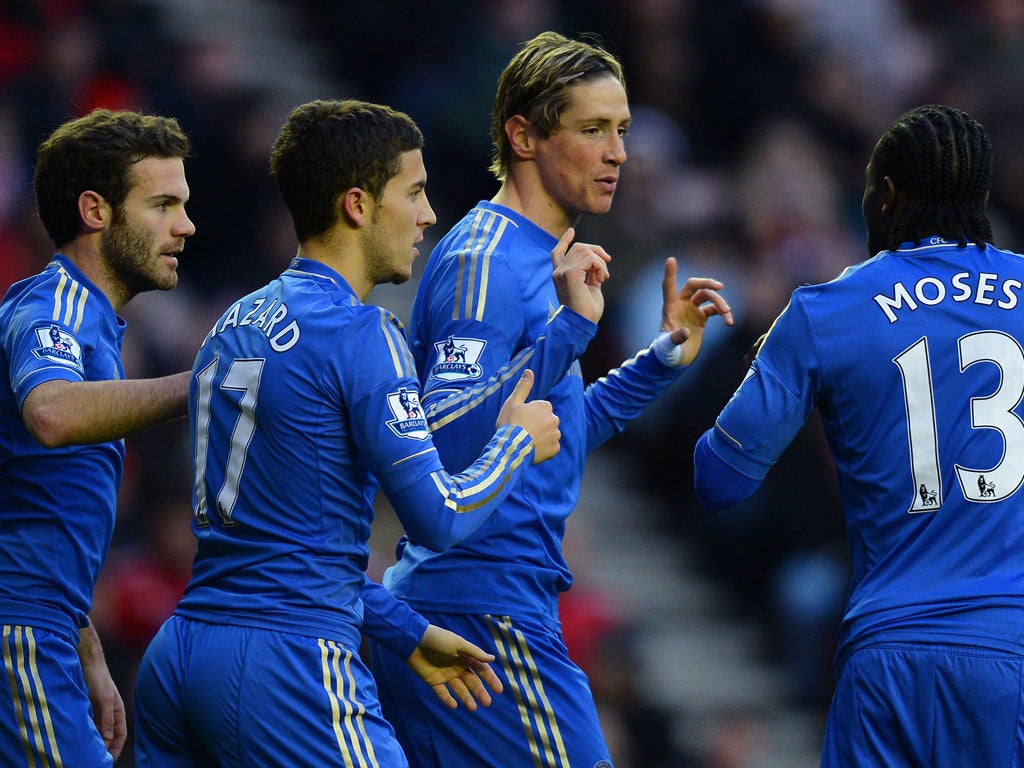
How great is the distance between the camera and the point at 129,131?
4504mm

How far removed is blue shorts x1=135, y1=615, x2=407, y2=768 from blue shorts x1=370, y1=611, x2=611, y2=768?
0.75 m

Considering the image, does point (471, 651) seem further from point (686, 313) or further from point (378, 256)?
point (686, 313)

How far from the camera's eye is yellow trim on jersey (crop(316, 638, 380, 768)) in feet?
11.7

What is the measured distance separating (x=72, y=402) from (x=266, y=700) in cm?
93

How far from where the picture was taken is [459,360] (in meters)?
4.38

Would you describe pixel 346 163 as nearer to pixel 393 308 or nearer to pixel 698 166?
pixel 393 308

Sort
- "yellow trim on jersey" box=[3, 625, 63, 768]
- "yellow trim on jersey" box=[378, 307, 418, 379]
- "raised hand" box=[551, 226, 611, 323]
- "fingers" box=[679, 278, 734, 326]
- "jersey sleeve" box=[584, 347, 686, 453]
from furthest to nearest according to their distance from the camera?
"jersey sleeve" box=[584, 347, 686, 453]
"fingers" box=[679, 278, 734, 326]
"raised hand" box=[551, 226, 611, 323]
"yellow trim on jersey" box=[3, 625, 63, 768]
"yellow trim on jersey" box=[378, 307, 418, 379]

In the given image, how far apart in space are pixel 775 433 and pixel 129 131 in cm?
201

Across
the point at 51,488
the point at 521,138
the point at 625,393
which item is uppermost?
the point at 521,138

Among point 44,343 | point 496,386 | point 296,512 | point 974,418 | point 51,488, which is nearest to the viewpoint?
point 296,512

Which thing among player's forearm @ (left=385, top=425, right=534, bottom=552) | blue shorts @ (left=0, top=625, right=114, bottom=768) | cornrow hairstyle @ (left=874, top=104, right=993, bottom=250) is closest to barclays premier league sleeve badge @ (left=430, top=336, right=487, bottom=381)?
player's forearm @ (left=385, top=425, right=534, bottom=552)

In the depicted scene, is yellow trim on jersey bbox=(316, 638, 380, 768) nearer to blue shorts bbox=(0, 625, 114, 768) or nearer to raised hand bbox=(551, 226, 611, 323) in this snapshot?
blue shorts bbox=(0, 625, 114, 768)

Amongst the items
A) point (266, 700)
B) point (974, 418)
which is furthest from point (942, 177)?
point (266, 700)

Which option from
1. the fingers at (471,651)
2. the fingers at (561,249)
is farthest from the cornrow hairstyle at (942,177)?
the fingers at (471,651)
